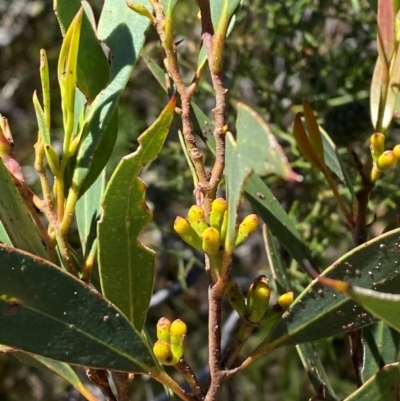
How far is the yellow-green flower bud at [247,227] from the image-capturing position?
0.52 meters

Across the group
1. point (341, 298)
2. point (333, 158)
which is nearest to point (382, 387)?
point (341, 298)

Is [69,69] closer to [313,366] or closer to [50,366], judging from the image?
[50,366]

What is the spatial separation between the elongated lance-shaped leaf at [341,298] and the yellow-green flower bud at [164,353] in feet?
0.25

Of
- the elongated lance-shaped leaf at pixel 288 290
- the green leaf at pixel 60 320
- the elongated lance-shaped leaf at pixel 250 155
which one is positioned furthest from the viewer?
the elongated lance-shaped leaf at pixel 288 290

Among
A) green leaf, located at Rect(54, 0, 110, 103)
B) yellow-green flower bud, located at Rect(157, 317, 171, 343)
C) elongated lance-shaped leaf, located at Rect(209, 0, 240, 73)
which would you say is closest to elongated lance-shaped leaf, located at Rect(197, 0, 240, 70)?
elongated lance-shaped leaf, located at Rect(209, 0, 240, 73)

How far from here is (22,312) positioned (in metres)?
0.50

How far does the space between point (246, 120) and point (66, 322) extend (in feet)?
0.68

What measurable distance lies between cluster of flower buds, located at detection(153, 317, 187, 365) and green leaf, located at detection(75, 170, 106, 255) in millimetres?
163

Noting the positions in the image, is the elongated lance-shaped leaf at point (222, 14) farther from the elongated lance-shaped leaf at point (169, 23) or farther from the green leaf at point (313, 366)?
the green leaf at point (313, 366)

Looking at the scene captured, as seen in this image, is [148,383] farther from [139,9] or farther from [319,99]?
[139,9]

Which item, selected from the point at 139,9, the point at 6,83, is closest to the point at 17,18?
the point at 6,83

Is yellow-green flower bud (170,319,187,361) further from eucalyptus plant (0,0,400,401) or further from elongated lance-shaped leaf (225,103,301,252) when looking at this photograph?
elongated lance-shaped leaf (225,103,301,252)

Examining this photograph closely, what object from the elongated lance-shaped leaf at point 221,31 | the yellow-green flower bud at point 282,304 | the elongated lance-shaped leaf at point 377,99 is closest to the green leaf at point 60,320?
the yellow-green flower bud at point 282,304

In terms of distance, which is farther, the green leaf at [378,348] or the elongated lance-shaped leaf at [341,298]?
the green leaf at [378,348]
